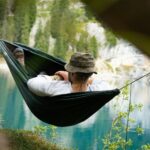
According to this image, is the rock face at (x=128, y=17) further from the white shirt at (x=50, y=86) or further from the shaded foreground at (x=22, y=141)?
the shaded foreground at (x=22, y=141)

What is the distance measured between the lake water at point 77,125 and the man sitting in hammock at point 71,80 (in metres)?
2.88

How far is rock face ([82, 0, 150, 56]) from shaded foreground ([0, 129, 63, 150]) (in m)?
2.64

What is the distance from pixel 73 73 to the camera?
160 centimetres

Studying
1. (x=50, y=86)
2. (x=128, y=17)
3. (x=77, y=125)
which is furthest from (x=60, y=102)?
(x=77, y=125)

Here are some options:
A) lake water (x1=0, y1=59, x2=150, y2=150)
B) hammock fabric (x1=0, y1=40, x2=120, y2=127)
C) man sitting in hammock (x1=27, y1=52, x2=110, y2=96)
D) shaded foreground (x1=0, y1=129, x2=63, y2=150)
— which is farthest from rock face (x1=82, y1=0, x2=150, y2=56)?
lake water (x1=0, y1=59, x2=150, y2=150)

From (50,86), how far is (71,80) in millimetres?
82

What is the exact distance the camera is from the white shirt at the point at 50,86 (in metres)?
1.61

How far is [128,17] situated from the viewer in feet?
0.61

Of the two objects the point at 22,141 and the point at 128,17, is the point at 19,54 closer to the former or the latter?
the point at 22,141

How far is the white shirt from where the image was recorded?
63.3 inches

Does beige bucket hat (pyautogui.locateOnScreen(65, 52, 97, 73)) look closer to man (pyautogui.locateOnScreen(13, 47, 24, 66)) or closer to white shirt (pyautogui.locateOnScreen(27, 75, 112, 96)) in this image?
white shirt (pyautogui.locateOnScreen(27, 75, 112, 96))

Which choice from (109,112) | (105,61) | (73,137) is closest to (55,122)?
(73,137)

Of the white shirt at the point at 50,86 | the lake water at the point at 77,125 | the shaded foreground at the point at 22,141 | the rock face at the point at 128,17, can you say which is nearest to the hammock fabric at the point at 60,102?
the white shirt at the point at 50,86

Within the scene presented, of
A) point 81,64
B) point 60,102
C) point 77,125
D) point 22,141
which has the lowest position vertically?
point 77,125
